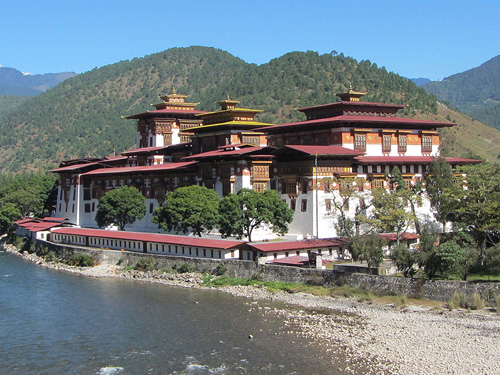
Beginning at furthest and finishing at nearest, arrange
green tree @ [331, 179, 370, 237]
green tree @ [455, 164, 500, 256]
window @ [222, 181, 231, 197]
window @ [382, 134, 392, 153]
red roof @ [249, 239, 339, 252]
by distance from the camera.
→ window @ [382, 134, 392, 153] < window @ [222, 181, 231, 197] < green tree @ [331, 179, 370, 237] < red roof @ [249, 239, 339, 252] < green tree @ [455, 164, 500, 256]

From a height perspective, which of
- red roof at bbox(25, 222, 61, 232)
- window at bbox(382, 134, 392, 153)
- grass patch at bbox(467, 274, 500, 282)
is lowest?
grass patch at bbox(467, 274, 500, 282)

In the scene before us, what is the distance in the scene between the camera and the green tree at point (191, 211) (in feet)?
210

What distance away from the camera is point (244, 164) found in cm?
6750

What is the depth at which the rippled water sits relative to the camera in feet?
122

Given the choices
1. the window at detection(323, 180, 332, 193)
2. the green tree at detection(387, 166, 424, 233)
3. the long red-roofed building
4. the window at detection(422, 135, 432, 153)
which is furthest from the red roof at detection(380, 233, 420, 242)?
the window at detection(422, 135, 432, 153)

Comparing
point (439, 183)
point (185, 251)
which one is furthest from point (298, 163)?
point (439, 183)

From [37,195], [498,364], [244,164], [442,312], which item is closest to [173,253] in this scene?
[244,164]

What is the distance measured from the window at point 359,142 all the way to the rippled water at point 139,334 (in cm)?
2319

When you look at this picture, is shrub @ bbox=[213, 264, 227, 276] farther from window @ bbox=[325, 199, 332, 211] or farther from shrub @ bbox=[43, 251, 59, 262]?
shrub @ bbox=[43, 251, 59, 262]

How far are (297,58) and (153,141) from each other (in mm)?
85699

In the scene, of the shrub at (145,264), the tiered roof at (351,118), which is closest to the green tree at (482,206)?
the tiered roof at (351,118)

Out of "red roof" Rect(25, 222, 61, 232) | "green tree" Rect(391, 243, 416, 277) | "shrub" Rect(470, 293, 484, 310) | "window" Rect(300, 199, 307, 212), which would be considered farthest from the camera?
"red roof" Rect(25, 222, 61, 232)

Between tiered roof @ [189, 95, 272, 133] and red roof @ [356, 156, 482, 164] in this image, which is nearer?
red roof @ [356, 156, 482, 164]

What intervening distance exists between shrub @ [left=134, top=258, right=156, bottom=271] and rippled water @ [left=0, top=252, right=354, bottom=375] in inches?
146
